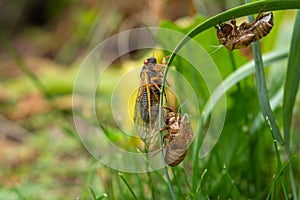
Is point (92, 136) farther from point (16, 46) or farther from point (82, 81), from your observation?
point (16, 46)

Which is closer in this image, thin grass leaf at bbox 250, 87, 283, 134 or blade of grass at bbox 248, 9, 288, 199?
blade of grass at bbox 248, 9, 288, 199

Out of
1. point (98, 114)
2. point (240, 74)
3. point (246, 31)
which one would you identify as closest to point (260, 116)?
point (240, 74)

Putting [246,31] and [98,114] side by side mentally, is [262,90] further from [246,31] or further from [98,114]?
[98,114]

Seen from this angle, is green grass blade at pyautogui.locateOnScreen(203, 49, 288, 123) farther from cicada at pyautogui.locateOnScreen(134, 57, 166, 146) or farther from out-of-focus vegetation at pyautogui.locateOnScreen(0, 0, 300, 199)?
cicada at pyautogui.locateOnScreen(134, 57, 166, 146)

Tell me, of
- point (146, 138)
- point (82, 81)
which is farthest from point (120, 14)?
point (146, 138)

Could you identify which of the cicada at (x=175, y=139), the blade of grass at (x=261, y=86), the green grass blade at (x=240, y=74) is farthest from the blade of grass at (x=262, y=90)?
the green grass blade at (x=240, y=74)

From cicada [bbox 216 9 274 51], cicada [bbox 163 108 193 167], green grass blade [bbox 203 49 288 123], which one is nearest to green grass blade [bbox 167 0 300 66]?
cicada [bbox 216 9 274 51]
